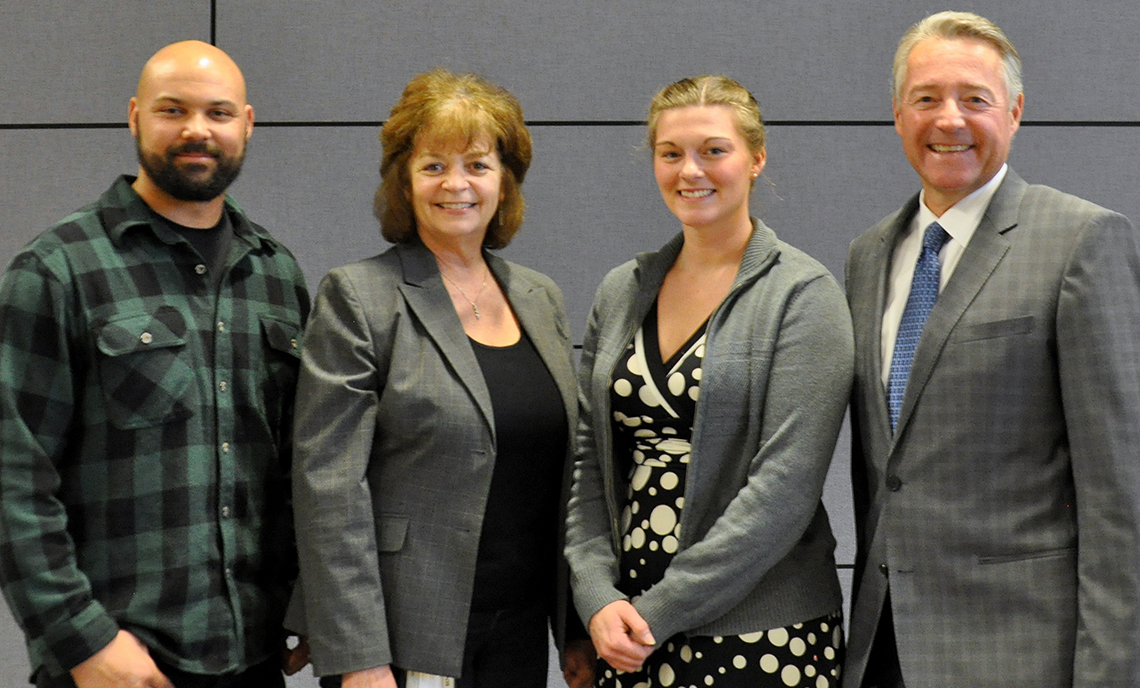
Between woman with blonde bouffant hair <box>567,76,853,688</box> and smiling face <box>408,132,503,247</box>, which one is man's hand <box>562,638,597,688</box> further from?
smiling face <box>408,132,503,247</box>

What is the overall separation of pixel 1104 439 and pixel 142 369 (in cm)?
145

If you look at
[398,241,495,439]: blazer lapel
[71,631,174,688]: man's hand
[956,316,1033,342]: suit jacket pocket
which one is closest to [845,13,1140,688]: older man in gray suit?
[956,316,1033,342]: suit jacket pocket

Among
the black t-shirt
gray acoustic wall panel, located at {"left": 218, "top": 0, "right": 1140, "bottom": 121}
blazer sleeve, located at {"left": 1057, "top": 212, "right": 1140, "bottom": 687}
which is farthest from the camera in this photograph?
gray acoustic wall panel, located at {"left": 218, "top": 0, "right": 1140, "bottom": 121}

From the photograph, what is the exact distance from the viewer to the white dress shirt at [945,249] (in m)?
1.68

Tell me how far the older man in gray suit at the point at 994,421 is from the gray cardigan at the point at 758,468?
0.09 meters

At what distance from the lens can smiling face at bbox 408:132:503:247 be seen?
186 cm

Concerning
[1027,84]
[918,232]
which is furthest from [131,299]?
[1027,84]

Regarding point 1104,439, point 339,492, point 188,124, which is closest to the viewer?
point 1104,439

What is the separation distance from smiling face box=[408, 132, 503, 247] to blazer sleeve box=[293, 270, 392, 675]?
0.70 feet

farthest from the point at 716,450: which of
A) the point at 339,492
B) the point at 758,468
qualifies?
the point at 339,492

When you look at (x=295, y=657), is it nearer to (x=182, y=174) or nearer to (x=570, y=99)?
(x=182, y=174)

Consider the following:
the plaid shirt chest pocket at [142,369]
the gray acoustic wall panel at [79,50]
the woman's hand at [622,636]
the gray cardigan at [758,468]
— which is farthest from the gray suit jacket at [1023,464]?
the gray acoustic wall panel at [79,50]

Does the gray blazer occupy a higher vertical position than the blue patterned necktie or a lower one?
lower

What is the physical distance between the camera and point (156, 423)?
1693 millimetres
